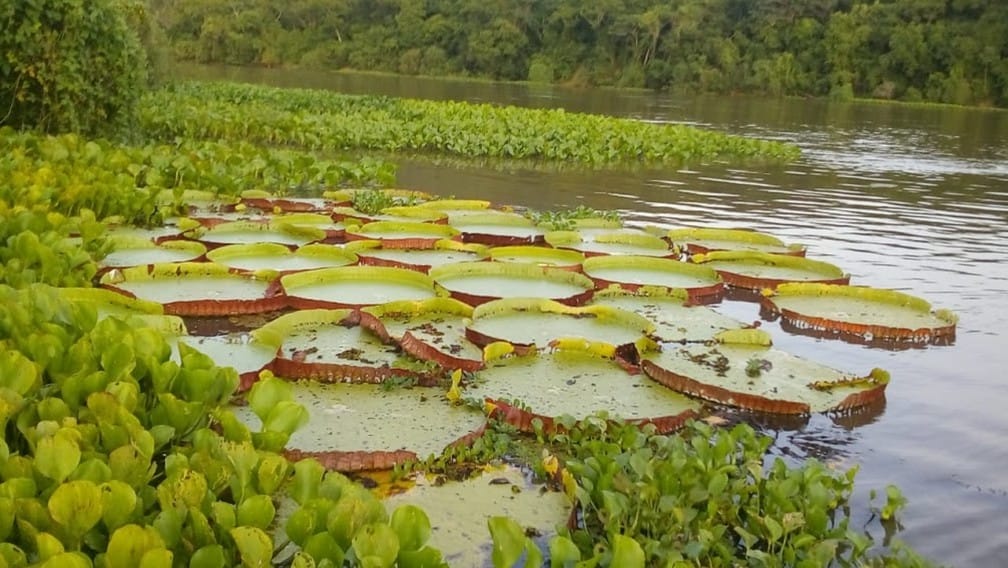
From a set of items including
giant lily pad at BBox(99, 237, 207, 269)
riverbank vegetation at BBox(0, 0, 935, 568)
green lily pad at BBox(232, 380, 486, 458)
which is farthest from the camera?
giant lily pad at BBox(99, 237, 207, 269)

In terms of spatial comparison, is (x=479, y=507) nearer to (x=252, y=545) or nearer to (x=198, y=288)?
(x=252, y=545)

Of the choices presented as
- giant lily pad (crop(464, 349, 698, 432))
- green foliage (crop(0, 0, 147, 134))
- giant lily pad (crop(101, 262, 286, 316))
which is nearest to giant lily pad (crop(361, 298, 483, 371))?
giant lily pad (crop(464, 349, 698, 432))

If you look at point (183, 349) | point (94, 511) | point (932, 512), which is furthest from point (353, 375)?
point (932, 512)

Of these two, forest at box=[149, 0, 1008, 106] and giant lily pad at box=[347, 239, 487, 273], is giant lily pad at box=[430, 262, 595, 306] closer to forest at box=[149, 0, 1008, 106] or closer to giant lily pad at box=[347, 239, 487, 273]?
giant lily pad at box=[347, 239, 487, 273]

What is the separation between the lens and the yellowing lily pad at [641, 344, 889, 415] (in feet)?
10.6

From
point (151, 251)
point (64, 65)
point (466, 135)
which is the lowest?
point (151, 251)

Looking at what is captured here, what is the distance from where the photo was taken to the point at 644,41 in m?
43.2

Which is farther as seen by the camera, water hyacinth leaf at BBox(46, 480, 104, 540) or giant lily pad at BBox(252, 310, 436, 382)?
giant lily pad at BBox(252, 310, 436, 382)

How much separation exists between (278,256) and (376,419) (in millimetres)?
2213

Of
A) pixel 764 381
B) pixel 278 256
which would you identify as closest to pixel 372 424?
pixel 764 381

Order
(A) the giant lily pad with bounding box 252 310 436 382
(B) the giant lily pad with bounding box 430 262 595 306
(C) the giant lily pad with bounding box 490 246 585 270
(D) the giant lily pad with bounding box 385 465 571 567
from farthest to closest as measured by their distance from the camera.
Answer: (C) the giant lily pad with bounding box 490 246 585 270 → (B) the giant lily pad with bounding box 430 262 595 306 → (A) the giant lily pad with bounding box 252 310 436 382 → (D) the giant lily pad with bounding box 385 465 571 567

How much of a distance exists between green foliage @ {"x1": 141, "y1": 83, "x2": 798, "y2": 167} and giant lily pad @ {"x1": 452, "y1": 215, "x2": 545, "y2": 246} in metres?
5.41

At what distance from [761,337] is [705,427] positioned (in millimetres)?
1136

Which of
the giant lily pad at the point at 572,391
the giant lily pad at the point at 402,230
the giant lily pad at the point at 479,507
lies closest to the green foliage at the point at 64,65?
the giant lily pad at the point at 402,230
